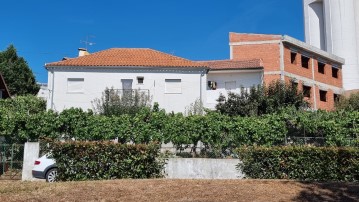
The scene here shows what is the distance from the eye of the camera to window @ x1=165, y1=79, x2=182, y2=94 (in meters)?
29.6

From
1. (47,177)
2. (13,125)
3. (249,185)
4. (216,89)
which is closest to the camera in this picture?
(249,185)

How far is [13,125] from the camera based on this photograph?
61.1ft

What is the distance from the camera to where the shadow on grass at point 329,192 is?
29.8ft

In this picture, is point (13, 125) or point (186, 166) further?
point (13, 125)

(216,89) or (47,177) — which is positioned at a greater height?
(216,89)

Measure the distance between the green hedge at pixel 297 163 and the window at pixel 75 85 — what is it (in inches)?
756

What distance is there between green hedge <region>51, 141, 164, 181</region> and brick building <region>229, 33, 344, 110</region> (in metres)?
22.5

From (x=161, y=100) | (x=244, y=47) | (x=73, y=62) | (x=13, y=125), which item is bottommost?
(x=13, y=125)

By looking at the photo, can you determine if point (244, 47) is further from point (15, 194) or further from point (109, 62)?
point (15, 194)

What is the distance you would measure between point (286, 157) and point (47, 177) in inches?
327

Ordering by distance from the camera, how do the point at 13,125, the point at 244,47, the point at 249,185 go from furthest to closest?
the point at 244,47 < the point at 13,125 < the point at 249,185

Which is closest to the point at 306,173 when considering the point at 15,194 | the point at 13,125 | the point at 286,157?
the point at 286,157

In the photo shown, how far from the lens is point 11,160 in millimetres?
16344

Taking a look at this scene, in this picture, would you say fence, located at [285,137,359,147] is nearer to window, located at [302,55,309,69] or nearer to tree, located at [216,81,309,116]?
tree, located at [216,81,309,116]
